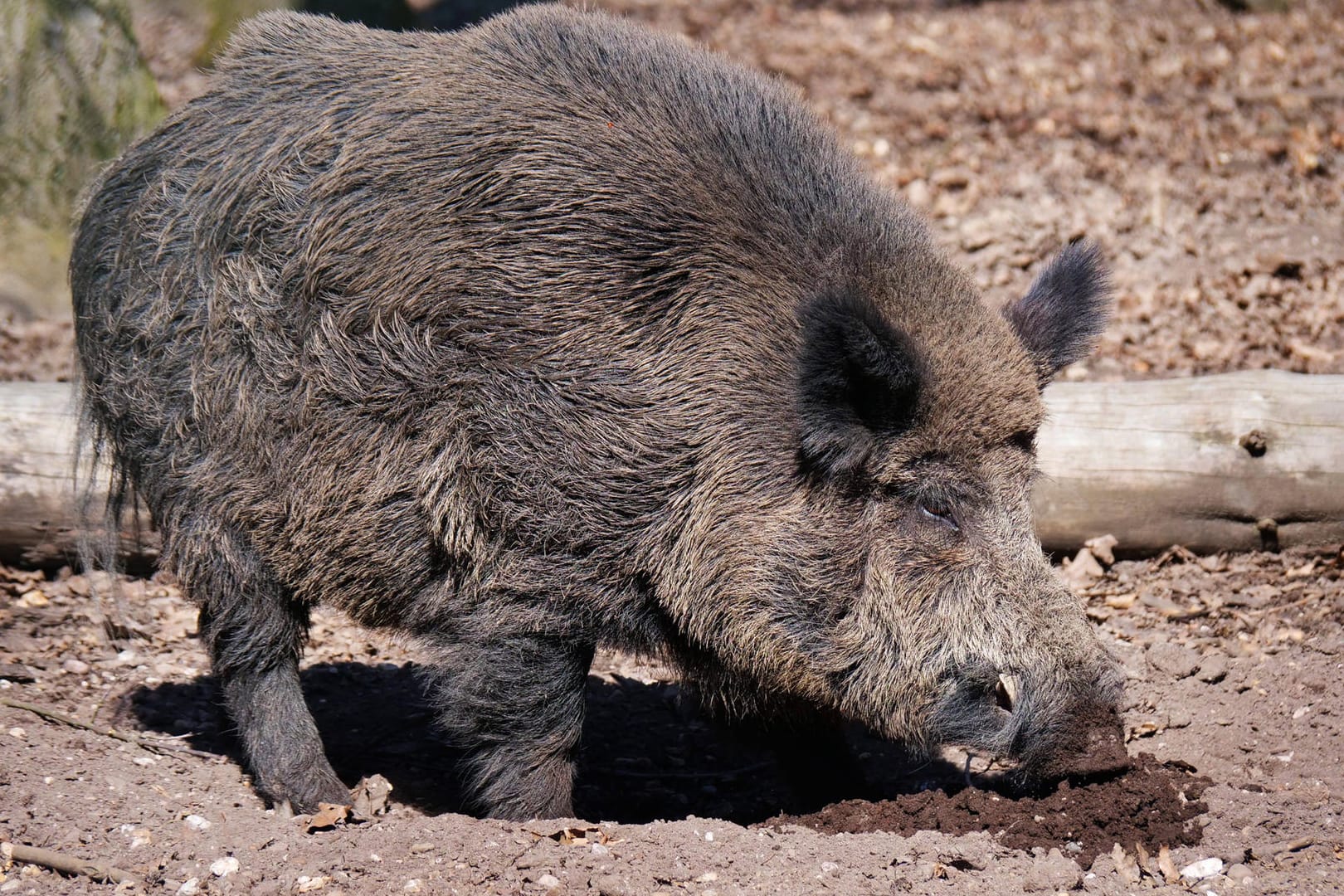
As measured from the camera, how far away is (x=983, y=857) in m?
3.69

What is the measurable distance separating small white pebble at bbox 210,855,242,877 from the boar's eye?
7.62 ft

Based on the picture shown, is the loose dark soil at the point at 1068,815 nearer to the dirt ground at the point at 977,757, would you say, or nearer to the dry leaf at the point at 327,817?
the dirt ground at the point at 977,757

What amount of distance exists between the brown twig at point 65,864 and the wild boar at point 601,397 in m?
1.07

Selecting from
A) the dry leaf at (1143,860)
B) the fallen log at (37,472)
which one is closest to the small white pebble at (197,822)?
the fallen log at (37,472)

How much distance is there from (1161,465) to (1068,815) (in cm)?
211

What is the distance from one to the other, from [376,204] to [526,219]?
1.65ft

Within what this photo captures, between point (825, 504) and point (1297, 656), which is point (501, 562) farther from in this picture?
point (1297, 656)

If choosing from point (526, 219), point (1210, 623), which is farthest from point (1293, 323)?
point (526, 219)

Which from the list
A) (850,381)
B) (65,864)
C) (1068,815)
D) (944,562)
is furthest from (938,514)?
(65,864)

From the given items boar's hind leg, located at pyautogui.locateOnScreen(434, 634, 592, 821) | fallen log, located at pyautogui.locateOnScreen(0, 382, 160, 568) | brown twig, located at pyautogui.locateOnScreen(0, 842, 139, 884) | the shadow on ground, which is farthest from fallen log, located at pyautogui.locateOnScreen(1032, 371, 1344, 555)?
fallen log, located at pyautogui.locateOnScreen(0, 382, 160, 568)

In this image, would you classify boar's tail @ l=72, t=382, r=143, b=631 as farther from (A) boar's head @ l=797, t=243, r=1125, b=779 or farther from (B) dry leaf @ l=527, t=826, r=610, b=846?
(A) boar's head @ l=797, t=243, r=1125, b=779

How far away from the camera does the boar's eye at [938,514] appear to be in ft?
13.0

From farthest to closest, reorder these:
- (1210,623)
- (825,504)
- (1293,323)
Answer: (1293,323) → (1210,623) → (825,504)

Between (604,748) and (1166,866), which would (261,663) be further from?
(1166,866)
